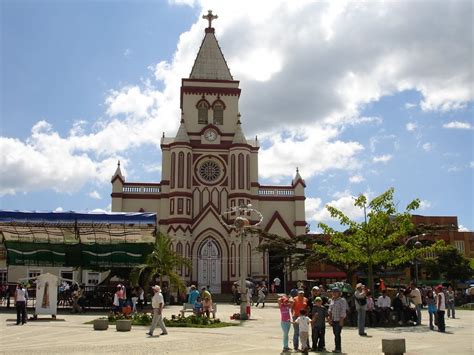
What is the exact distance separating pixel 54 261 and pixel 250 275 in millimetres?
21234

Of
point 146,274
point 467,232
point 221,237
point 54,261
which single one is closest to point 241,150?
point 221,237

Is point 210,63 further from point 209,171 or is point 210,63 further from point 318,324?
point 318,324

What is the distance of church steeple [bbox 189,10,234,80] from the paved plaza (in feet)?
122

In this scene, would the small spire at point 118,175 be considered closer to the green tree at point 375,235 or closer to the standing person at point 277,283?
the standing person at point 277,283

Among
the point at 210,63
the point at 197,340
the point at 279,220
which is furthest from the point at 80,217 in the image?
the point at 210,63

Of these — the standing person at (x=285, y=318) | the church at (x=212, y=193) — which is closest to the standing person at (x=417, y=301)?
the standing person at (x=285, y=318)

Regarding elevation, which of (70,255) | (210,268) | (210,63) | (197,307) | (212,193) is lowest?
(197,307)

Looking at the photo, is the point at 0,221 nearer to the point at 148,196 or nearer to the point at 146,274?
the point at 146,274

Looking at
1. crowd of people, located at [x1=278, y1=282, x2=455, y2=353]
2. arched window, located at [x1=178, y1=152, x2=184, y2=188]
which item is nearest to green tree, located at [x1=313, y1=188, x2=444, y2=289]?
crowd of people, located at [x1=278, y1=282, x2=455, y2=353]

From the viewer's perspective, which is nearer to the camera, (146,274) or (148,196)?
(146,274)

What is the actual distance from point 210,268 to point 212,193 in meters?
6.85

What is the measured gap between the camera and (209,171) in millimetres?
50719

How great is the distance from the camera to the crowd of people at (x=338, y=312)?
44.5ft

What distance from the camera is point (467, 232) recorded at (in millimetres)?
70125
